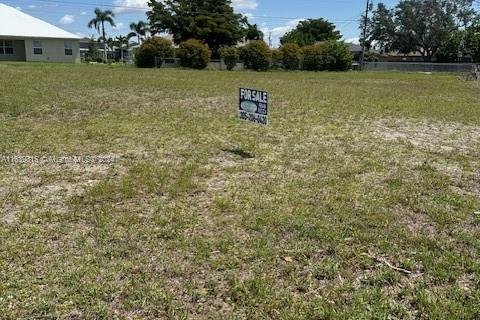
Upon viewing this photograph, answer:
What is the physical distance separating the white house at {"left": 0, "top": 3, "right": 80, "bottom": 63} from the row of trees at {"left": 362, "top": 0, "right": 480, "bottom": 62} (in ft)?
149

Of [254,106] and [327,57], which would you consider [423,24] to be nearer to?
[327,57]

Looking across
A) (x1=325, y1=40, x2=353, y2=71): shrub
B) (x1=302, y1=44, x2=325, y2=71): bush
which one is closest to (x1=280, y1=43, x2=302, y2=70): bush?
(x1=302, y1=44, x2=325, y2=71): bush

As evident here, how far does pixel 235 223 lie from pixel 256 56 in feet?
104

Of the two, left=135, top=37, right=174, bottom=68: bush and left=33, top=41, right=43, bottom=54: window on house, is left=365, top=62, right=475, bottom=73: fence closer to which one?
left=135, top=37, right=174, bottom=68: bush

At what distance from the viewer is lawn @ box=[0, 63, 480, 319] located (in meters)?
2.82

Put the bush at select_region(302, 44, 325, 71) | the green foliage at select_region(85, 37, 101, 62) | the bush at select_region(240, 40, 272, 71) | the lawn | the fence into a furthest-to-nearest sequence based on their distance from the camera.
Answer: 1. the green foliage at select_region(85, 37, 101, 62)
2. the fence
3. the bush at select_region(302, 44, 325, 71)
4. the bush at select_region(240, 40, 272, 71)
5. the lawn

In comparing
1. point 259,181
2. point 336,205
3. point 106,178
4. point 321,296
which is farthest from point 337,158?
point 321,296

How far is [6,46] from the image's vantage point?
3531 cm

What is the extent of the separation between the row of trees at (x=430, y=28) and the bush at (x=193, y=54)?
38.5 meters

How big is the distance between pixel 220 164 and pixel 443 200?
105 inches

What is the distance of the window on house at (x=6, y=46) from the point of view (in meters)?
35.2

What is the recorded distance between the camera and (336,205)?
445cm

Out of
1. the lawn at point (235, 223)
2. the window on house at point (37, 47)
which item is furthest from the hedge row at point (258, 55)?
the lawn at point (235, 223)

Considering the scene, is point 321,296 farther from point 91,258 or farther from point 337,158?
point 337,158
